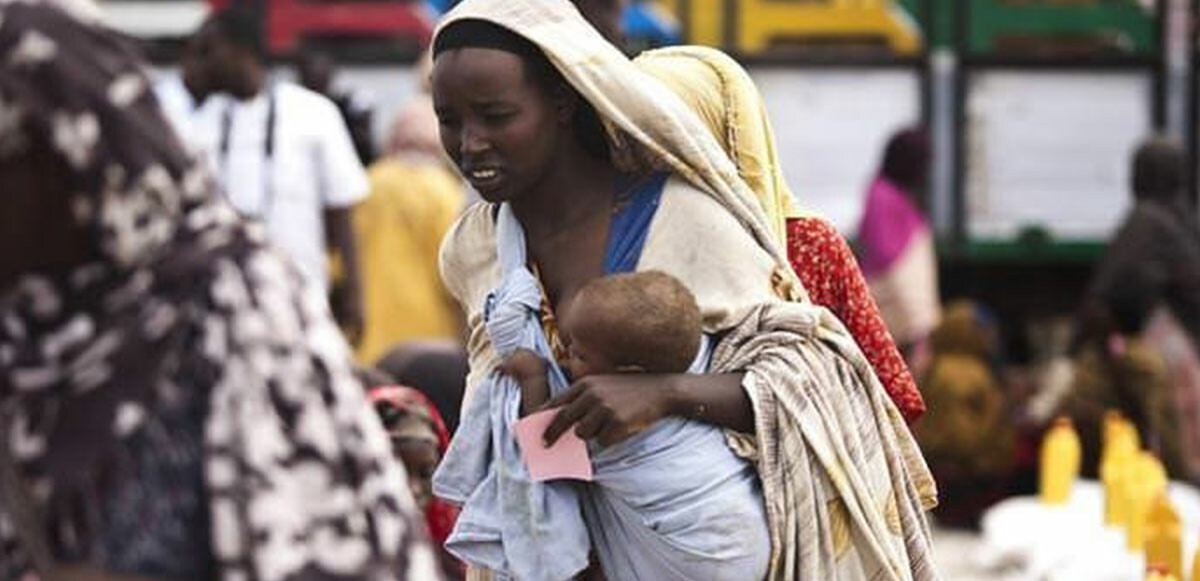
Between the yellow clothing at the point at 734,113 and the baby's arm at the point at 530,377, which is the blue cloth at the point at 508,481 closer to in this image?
the baby's arm at the point at 530,377

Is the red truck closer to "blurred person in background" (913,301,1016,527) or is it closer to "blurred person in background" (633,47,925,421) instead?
"blurred person in background" (913,301,1016,527)

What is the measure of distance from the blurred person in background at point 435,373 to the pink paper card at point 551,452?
2.51 m

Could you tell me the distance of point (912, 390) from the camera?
492 cm

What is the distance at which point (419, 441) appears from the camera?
5863 millimetres

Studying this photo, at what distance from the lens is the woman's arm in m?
4.40

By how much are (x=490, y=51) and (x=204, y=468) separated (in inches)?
69.0

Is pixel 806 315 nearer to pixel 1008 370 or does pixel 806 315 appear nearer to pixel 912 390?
pixel 912 390

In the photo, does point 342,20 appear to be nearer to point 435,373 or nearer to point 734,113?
point 435,373

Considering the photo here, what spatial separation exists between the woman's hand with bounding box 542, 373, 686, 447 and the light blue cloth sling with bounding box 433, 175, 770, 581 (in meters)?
0.05

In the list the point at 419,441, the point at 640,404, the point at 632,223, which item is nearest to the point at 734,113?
the point at 632,223

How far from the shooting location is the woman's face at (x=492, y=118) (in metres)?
4.49

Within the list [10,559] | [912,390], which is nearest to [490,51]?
[912,390]

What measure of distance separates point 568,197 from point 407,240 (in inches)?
253

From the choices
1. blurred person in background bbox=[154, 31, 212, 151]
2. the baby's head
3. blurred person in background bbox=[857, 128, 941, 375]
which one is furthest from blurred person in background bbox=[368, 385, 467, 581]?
blurred person in background bbox=[857, 128, 941, 375]
